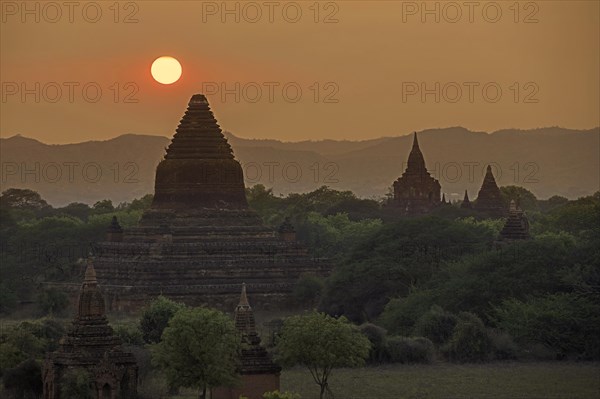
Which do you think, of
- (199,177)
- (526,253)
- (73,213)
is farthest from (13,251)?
(73,213)

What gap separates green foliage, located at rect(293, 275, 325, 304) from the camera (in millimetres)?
69438

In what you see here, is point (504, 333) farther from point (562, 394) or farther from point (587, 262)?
point (562, 394)

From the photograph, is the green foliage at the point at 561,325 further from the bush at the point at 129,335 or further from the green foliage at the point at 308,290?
the green foliage at the point at 308,290

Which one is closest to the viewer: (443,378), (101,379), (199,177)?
(101,379)

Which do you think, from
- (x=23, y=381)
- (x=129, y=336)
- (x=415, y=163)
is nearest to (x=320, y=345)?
(x=23, y=381)

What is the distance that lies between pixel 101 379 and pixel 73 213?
105 meters

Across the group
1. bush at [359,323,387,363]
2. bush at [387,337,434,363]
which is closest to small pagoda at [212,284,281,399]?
bush at [359,323,387,363]

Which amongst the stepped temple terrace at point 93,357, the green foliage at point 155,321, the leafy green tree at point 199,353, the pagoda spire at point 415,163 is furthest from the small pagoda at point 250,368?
the pagoda spire at point 415,163

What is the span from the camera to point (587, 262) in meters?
60.1

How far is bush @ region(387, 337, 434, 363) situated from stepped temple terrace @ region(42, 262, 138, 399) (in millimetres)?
10516

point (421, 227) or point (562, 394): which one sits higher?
point (421, 227)

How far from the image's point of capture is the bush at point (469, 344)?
177ft

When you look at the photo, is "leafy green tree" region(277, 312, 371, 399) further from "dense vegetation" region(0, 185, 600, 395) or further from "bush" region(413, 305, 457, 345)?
"bush" region(413, 305, 457, 345)

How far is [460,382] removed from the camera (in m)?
48.8
